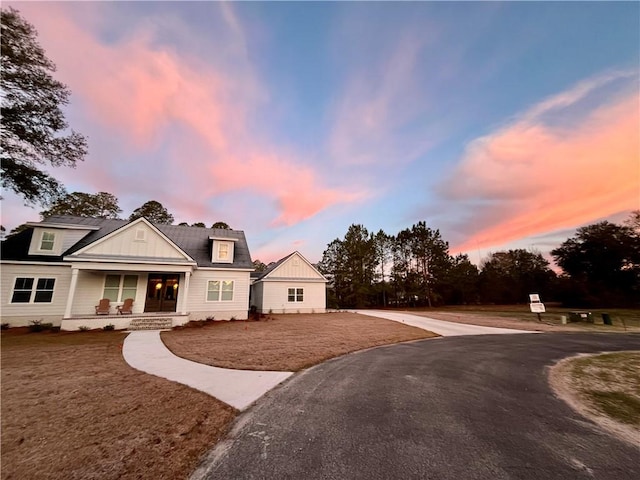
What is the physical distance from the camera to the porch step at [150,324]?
14.3 m

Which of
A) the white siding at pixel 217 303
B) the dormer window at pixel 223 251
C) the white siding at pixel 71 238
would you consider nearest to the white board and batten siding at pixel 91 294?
the white siding at pixel 71 238

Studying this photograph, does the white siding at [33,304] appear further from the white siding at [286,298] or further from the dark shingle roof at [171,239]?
→ the white siding at [286,298]

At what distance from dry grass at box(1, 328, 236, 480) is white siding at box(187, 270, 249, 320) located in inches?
427

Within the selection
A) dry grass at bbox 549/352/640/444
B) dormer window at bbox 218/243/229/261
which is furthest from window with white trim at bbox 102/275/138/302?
dry grass at bbox 549/352/640/444

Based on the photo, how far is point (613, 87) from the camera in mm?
12492

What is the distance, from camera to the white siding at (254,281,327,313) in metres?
24.2

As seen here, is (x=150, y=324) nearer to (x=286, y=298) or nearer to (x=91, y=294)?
(x=91, y=294)

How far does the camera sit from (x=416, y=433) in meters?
3.71

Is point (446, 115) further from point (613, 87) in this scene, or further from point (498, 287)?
point (498, 287)

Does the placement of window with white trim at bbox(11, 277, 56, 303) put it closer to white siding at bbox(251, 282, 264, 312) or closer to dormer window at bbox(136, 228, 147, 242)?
dormer window at bbox(136, 228, 147, 242)

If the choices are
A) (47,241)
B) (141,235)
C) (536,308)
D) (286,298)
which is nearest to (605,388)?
(536,308)

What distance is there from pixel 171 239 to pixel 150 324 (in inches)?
261

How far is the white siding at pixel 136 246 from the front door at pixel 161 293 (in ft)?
5.72

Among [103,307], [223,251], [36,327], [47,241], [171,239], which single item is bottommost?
[36,327]
